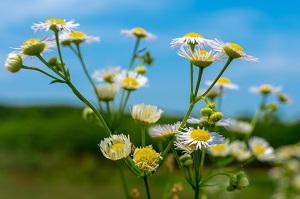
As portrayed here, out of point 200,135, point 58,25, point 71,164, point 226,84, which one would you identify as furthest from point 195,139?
point 71,164

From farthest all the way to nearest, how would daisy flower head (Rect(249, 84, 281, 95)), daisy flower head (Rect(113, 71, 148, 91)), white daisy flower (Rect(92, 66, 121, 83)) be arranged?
daisy flower head (Rect(249, 84, 281, 95)) → white daisy flower (Rect(92, 66, 121, 83)) → daisy flower head (Rect(113, 71, 148, 91))

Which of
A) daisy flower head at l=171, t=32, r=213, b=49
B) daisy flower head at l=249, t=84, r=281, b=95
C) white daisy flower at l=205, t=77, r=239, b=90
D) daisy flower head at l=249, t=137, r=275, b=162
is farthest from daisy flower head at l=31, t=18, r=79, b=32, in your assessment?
daisy flower head at l=249, t=84, r=281, b=95

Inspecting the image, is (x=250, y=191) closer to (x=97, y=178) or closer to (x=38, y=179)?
(x=97, y=178)

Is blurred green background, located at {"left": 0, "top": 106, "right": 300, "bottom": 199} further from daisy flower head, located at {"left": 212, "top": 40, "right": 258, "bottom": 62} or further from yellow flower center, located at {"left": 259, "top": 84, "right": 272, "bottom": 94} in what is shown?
daisy flower head, located at {"left": 212, "top": 40, "right": 258, "bottom": 62}

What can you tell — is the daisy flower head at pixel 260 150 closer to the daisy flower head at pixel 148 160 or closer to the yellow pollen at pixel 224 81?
the yellow pollen at pixel 224 81

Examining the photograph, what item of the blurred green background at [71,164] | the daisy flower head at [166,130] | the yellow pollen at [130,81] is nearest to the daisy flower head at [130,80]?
the yellow pollen at [130,81]

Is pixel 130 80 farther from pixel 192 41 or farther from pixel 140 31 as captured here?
pixel 192 41
